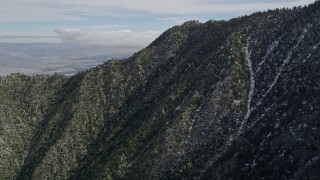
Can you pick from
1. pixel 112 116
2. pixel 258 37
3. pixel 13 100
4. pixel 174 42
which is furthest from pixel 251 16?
pixel 13 100

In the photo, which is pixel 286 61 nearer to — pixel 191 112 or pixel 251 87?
pixel 251 87

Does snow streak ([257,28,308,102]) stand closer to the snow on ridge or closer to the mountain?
the snow on ridge

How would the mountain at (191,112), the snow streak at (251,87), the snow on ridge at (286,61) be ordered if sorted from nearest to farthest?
the mountain at (191,112) < the snow streak at (251,87) < the snow on ridge at (286,61)

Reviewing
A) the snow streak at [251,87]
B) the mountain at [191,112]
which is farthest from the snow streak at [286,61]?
the snow streak at [251,87]

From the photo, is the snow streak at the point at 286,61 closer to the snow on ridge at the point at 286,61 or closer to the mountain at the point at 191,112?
the snow on ridge at the point at 286,61

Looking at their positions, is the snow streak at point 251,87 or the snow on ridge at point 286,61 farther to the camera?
the snow on ridge at point 286,61

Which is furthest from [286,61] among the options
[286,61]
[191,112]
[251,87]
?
[191,112]

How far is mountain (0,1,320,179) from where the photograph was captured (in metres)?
98.2

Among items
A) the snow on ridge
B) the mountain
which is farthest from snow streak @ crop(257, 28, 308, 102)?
the mountain

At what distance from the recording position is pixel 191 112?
426 feet

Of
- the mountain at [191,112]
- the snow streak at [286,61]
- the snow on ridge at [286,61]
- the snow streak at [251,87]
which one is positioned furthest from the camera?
the snow streak at [286,61]

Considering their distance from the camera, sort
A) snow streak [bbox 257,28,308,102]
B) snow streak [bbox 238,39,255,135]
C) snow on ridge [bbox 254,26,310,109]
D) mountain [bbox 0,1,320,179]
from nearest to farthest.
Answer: mountain [bbox 0,1,320,179] → snow streak [bbox 238,39,255,135] → snow on ridge [bbox 254,26,310,109] → snow streak [bbox 257,28,308,102]

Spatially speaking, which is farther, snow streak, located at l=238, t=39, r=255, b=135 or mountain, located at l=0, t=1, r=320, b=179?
snow streak, located at l=238, t=39, r=255, b=135

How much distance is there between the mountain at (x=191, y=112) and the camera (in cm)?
9819
